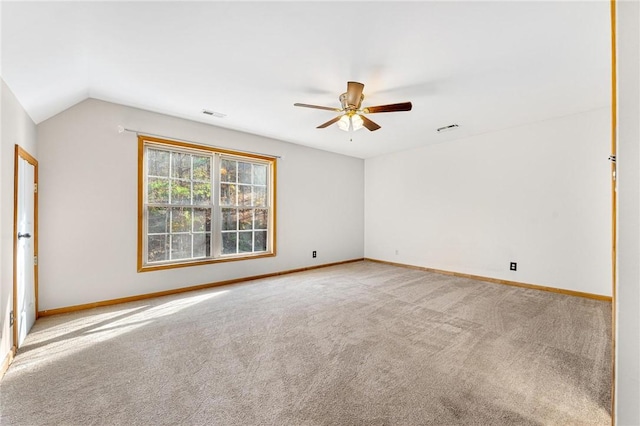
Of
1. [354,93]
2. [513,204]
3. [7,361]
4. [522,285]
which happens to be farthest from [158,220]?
[522,285]

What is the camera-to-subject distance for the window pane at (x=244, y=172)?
4738 mm

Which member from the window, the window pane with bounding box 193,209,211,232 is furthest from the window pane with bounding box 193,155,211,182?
the window pane with bounding box 193,209,211,232

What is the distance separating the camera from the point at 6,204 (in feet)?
6.83

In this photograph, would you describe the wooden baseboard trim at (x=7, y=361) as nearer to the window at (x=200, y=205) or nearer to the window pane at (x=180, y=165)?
the window at (x=200, y=205)

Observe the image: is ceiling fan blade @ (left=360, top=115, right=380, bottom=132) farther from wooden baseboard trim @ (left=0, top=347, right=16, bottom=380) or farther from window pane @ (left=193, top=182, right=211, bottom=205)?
wooden baseboard trim @ (left=0, top=347, right=16, bottom=380)

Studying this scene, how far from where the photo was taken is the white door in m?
2.38

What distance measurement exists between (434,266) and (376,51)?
4.35 meters

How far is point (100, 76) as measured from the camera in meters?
2.73

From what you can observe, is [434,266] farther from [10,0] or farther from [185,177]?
[10,0]

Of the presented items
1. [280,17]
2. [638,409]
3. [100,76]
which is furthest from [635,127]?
[100,76]

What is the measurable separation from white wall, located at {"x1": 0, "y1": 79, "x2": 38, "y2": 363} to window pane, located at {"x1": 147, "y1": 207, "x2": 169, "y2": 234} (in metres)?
1.61

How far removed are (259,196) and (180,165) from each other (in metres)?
1.41

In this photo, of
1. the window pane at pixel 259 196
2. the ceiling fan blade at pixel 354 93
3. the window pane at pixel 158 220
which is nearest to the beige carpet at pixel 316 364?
the window pane at pixel 158 220

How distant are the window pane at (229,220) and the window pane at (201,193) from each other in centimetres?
35
